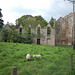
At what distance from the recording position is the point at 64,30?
3056 cm

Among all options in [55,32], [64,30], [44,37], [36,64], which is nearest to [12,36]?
[44,37]

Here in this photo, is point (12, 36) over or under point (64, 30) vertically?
under

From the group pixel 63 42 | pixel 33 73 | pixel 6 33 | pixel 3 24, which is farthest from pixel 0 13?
pixel 33 73

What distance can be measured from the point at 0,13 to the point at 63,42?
2204 centimetres

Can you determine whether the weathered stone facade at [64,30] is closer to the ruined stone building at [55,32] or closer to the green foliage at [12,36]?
the ruined stone building at [55,32]

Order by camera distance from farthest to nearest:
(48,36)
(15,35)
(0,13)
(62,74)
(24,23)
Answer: (24,23), (0,13), (48,36), (15,35), (62,74)

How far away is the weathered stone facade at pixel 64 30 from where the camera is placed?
2981cm

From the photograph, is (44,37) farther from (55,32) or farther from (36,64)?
(36,64)

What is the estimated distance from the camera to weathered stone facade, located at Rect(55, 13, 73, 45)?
29.8 meters

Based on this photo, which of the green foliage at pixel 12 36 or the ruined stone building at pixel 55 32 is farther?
the ruined stone building at pixel 55 32

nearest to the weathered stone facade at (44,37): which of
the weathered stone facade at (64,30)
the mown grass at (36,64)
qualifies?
the weathered stone facade at (64,30)

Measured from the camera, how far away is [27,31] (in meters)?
27.2

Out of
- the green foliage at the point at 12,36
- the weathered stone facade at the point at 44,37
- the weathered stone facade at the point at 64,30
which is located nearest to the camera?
the green foliage at the point at 12,36

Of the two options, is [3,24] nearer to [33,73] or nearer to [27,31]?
[27,31]
